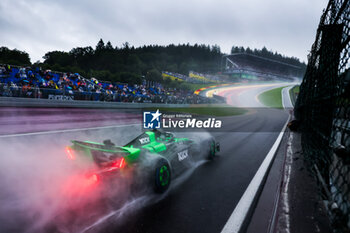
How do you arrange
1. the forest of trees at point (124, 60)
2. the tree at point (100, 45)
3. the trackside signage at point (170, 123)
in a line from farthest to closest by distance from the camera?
the tree at point (100, 45) < the forest of trees at point (124, 60) < the trackside signage at point (170, 123)

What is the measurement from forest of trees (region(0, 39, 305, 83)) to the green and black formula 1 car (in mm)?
32842

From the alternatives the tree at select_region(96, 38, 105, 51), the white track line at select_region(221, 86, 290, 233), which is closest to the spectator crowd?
the white track line at select_region(221, 86, 290, 233)

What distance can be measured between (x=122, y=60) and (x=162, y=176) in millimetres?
78724

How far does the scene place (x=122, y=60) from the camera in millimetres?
77375

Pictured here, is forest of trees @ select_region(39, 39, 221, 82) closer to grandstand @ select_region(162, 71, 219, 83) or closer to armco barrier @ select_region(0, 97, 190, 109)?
grandstand @ select_region(162, 71, 219, 83)

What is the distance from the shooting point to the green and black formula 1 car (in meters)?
3.01

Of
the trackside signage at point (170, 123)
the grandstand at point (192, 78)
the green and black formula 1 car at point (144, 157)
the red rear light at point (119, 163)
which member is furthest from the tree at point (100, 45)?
the red rear light at point (119, 163)

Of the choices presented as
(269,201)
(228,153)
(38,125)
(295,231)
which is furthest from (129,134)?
(295,231)

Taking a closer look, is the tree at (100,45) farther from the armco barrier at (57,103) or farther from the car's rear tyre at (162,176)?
the car's rear tyre at (162,176)

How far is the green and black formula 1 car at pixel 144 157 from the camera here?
301 cm

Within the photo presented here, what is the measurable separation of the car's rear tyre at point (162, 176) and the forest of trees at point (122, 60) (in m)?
33.6

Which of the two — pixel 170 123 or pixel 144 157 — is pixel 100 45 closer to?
pixel 170 123

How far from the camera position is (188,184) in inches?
156

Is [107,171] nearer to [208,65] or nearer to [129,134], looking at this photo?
[129,134]
